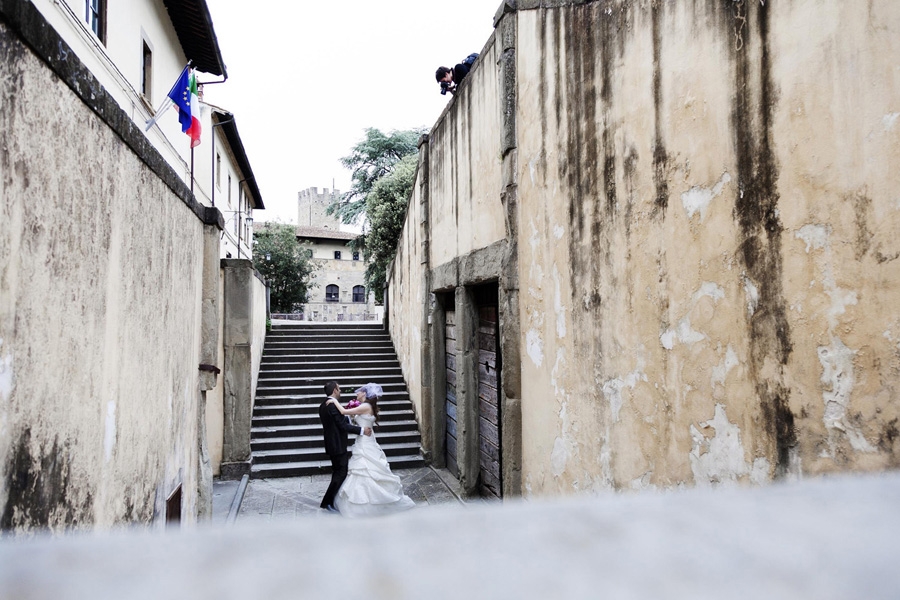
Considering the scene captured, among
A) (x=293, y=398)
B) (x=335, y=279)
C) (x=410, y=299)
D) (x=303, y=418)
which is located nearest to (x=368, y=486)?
(x=303, y=418)

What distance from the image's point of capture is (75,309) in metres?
2.20

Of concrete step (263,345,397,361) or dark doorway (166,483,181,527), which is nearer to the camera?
dark doorway (166,483,181,527)

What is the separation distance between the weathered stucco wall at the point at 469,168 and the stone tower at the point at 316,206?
4051 centimetres

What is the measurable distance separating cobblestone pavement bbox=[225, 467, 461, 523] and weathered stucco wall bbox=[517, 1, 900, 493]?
343 centimetres

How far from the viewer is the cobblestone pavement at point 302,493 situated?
6.82m

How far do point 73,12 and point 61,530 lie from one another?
691 centimetres

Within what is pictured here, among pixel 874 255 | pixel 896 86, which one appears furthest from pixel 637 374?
pixel 896 86

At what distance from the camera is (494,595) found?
0.42 meters

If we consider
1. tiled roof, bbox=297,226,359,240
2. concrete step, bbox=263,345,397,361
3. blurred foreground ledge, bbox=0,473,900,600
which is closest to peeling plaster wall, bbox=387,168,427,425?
concrete step, bbox=263,345,397,361

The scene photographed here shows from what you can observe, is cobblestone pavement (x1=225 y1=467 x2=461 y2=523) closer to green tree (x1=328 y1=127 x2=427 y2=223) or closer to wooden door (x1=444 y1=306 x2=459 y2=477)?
wooden door (x1=444 y1=306 x2=459 y2=477)

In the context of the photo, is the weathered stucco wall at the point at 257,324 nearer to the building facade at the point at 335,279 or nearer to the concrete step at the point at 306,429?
the concrete step at the point at 306,429

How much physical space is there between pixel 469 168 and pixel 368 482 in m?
3.81

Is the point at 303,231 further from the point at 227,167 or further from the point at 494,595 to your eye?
the point at 494,595

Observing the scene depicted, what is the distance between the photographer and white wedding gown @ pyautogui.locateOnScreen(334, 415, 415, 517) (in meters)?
6.40
